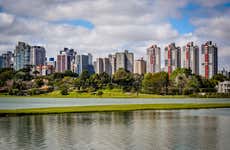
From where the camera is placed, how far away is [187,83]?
655ft

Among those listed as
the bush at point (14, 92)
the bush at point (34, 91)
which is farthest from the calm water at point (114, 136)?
the bush at point (14, 92)

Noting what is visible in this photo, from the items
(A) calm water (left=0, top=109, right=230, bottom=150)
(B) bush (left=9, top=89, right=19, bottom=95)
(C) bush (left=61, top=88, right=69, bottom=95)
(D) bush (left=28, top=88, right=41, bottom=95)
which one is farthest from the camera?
(B) bush (left=9, top=89, right=19, bottom=95)

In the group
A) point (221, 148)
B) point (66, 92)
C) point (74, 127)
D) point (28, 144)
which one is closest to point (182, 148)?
point (221, 148)

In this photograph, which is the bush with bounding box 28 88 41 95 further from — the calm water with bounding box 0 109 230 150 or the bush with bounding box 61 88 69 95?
the calm water with bounding box 0 109 230 150

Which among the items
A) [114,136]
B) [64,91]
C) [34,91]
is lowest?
[34,91]

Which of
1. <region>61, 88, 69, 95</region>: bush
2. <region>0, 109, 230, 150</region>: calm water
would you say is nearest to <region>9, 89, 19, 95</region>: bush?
<region>61, 88, 69, 95</region>: bush

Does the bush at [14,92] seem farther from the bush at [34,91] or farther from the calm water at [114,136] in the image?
the calm water at [114,136]

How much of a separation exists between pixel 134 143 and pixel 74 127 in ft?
40.5

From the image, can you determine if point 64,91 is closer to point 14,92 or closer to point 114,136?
point 14,92

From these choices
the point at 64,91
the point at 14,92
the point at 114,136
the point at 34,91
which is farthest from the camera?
the point at 14,92

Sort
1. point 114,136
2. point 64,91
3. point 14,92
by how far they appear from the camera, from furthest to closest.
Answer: point 14,92, point 64,91, point 114,136

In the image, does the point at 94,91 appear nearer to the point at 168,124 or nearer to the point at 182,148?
Result: the point at 168,124

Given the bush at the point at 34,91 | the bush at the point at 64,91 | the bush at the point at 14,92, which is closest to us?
the bush at the point at 64,91

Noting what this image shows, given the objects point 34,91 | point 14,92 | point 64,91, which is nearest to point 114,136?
point 64,91
